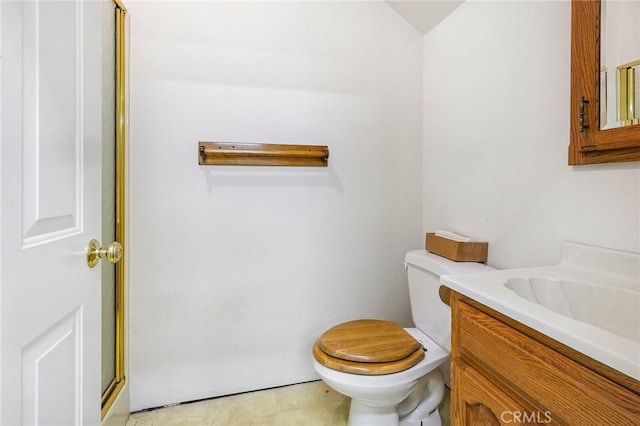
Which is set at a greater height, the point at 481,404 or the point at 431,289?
the point at 431,289

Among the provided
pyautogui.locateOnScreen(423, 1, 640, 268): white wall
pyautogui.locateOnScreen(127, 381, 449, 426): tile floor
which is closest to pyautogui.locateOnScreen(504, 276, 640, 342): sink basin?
pyautogui.locateOnScreen(423, 1, 640, 268): white wall

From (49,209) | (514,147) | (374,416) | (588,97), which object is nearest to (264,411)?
(374,416)

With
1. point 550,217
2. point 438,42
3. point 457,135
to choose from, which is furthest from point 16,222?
point 438,42

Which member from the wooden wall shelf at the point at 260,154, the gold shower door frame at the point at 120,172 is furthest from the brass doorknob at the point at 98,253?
the wooden wall shelf at the point at 260,154

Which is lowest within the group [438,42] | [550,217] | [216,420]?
[216,420]

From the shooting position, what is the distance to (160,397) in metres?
1.55

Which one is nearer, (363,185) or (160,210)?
(160,210)

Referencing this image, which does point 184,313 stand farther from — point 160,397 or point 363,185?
point 363,185

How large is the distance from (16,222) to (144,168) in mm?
1074

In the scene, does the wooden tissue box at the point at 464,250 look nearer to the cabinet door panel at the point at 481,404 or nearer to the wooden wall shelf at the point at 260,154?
the cabinet door panel at the point at 481,404

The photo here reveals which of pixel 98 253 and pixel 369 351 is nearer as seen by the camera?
pixel 98 253

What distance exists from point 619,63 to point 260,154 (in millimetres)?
1349

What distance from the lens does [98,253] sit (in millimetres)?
777

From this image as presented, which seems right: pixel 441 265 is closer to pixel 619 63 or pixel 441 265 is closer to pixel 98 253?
pixel 619 63
